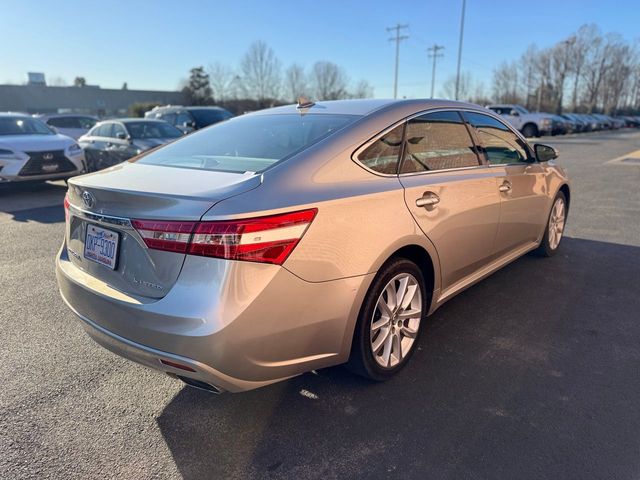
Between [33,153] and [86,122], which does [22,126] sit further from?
[86,122]

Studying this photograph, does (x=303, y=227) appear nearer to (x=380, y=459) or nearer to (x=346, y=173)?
(x=346, y=173)

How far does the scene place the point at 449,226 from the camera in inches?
123

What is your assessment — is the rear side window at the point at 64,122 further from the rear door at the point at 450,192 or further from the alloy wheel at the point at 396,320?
the alloy wheel at the point at 396,320

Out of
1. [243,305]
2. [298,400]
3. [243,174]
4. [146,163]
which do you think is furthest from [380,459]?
[146,163]

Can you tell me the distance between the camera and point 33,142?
30.9 ft

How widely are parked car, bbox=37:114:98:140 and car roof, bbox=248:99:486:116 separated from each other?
15.1m

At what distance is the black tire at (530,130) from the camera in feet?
92.7

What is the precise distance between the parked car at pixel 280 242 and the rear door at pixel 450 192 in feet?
0.05

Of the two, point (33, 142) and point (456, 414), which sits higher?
point (33, 142)

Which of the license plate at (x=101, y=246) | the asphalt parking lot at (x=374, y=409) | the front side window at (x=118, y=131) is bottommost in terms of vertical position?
the asphalt parking lot at (x=374, y=409)

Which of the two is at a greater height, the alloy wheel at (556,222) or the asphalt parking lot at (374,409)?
the alloy wheel at (556,222)

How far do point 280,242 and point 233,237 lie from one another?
214 mm

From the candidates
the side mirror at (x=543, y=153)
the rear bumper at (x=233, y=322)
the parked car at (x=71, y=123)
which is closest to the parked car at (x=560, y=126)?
the parked car at (x=71, y=123)

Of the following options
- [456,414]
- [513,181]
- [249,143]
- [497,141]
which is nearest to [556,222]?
[513,181]
